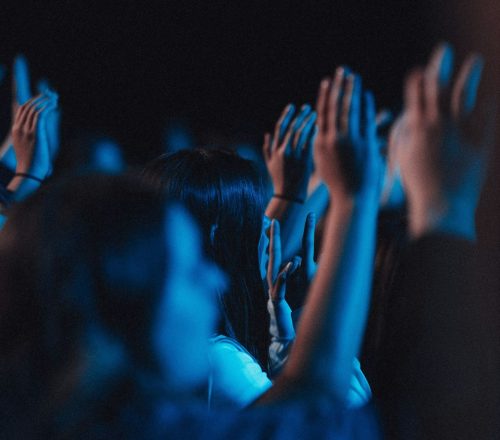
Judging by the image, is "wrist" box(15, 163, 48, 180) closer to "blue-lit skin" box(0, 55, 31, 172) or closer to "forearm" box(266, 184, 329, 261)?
"blue-lit skin" box(0, 55, 31, 172)

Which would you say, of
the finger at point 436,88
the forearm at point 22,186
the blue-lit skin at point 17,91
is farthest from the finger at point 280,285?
the blue-lit skin at point 17,91

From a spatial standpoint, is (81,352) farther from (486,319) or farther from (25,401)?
(486,319)

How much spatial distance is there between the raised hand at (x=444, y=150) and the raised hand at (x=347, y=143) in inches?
12.8

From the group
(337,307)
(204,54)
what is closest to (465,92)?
(337,307)

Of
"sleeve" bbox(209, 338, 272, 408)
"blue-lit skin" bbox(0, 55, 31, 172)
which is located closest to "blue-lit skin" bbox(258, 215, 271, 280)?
"sleeve" bbox(209, 338, 272, 408)

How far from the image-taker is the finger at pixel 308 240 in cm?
114

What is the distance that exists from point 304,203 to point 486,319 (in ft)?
1.71

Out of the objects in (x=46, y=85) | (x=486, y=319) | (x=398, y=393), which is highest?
(x=46, y=85)

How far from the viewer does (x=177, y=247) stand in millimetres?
596

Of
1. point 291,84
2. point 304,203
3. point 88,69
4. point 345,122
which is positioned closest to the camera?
point 345,122

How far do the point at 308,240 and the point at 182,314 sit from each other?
2.02ft

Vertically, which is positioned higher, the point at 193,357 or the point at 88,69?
the point at 88,69

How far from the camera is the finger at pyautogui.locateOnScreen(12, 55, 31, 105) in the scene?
6.05ft

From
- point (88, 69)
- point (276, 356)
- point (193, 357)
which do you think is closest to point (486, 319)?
point (276, 356)
